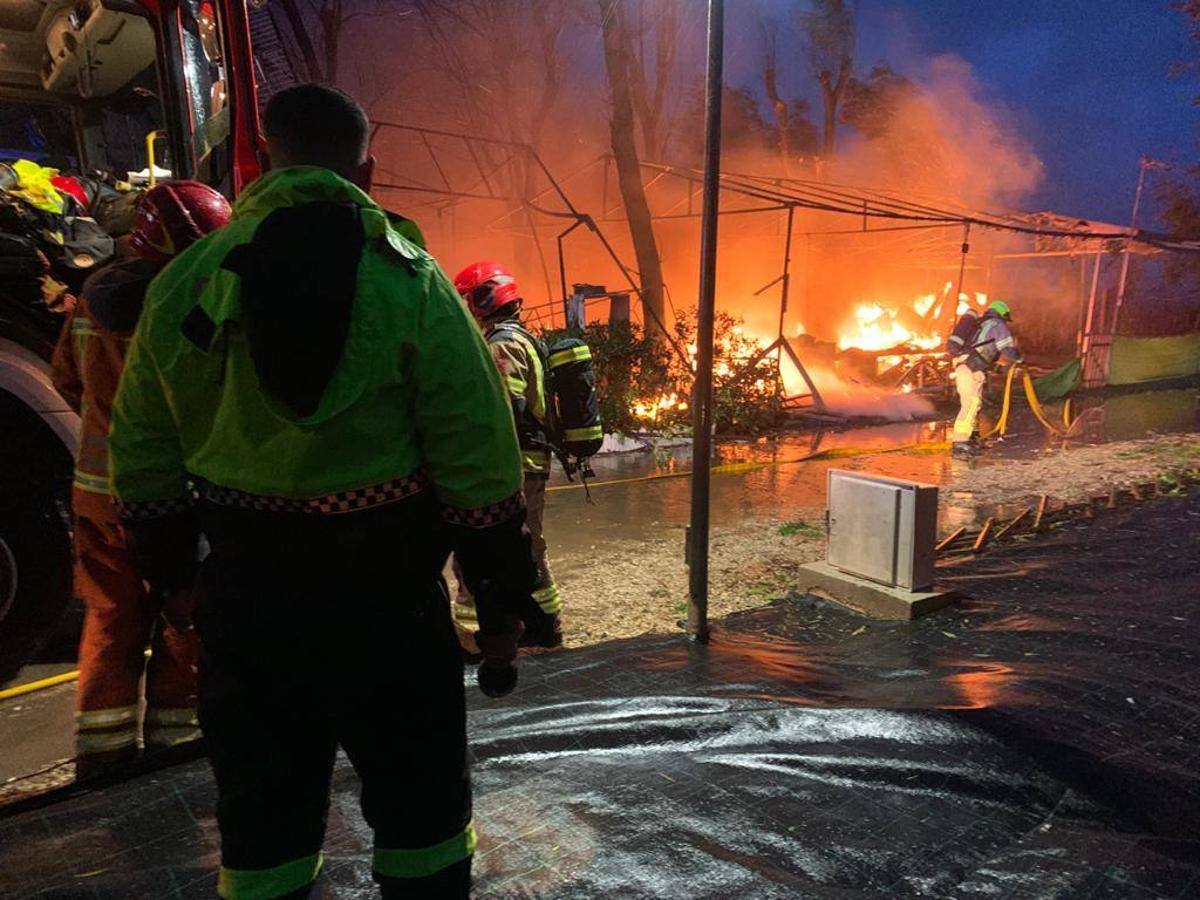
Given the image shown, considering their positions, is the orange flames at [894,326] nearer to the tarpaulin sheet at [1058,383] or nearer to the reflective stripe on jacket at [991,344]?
the tarpaulin sheet at [1058,383]

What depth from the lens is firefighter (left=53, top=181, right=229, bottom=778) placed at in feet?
9.55

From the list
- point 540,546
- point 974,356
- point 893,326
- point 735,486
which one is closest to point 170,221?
point 540,546

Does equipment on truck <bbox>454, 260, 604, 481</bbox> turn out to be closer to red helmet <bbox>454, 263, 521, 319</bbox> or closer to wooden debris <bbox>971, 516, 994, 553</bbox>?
red helmet <bbox>454, 263, 521, 319</bbox>

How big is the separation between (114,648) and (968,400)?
1088cm

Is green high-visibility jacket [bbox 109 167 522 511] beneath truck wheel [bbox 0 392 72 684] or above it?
above

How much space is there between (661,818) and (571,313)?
34.5 ft

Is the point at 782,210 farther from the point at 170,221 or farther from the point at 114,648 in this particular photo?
the point at 114,648

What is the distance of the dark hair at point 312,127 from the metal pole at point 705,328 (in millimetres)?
2270

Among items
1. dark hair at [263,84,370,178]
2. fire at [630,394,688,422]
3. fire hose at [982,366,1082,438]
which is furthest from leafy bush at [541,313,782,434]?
dark hair at [263,84,370,178]

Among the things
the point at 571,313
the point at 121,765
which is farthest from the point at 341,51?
the point at 121,765

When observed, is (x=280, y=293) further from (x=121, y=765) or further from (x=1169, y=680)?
(x=1169, y=680)

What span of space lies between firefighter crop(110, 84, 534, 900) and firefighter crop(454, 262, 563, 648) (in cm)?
243

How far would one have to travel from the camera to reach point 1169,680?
3354 mm

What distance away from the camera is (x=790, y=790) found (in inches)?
99.6
